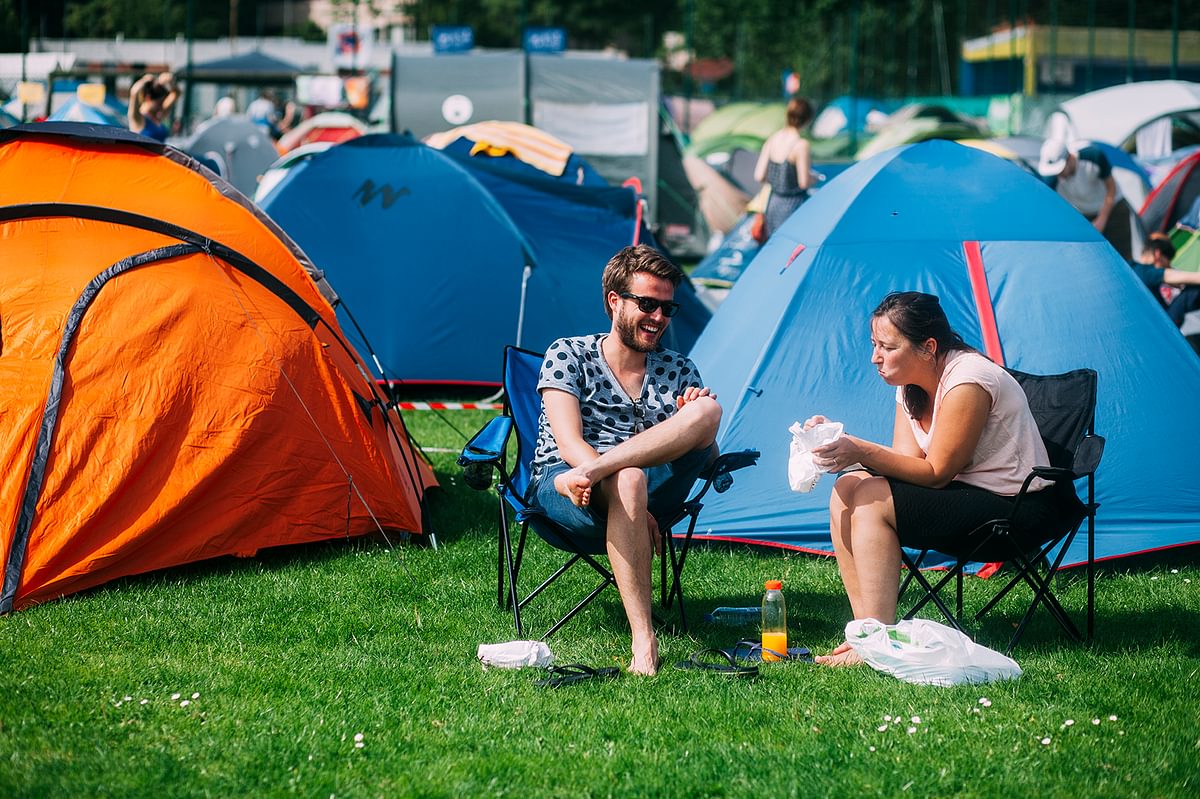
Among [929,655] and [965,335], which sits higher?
[965,335]

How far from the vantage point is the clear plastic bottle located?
424 cm

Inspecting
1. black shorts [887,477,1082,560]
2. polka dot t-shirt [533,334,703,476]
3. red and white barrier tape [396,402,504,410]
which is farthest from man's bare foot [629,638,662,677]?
red and white barrier tape [396,402,504,410]

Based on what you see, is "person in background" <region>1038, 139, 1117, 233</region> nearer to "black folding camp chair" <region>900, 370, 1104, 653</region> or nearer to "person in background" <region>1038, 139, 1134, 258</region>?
"person in background" <region>1038, 139, 1134, 258</region>

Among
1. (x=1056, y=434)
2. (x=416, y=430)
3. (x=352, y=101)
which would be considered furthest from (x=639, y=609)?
(x=352, y=101)

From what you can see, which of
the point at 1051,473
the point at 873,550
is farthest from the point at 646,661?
the point at 1051,473

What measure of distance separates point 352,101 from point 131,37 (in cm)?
2922

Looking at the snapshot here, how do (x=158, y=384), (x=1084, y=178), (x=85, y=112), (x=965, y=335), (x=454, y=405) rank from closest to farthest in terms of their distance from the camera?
(x=158, y=384) < (x=965, y=335) < (x=454, y=405) < (x=1084, y=178) < (x=85, y=112)

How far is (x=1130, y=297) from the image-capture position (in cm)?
552

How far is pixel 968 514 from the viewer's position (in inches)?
162

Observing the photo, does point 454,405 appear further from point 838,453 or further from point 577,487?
point 838,453

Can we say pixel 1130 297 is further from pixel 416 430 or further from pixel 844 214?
pixel 416 430

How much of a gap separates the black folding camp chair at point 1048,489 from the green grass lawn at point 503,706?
0.17 meters

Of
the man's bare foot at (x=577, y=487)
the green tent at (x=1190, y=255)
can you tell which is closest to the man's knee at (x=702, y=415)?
the man's bare foot at (x=577, y=487)

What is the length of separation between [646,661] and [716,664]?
0.76ft
